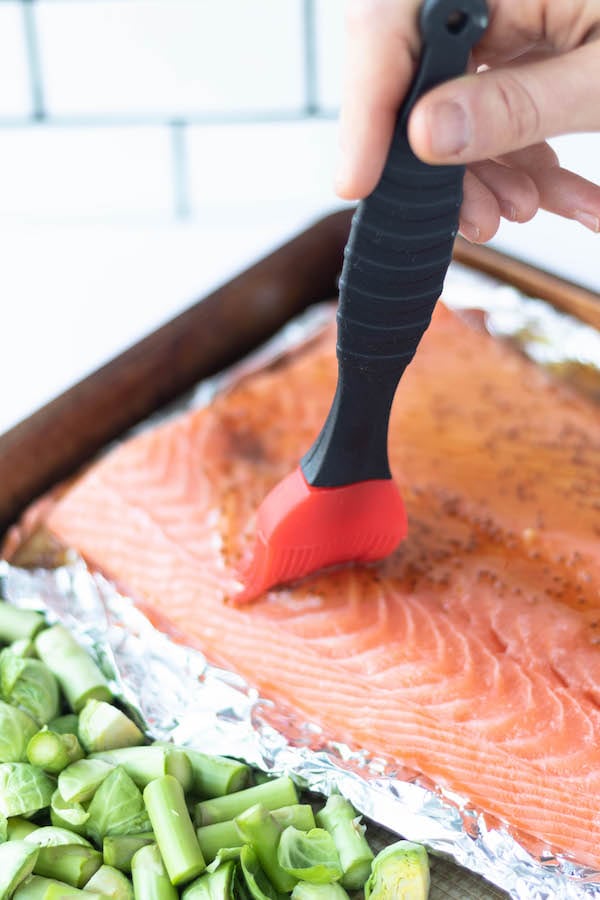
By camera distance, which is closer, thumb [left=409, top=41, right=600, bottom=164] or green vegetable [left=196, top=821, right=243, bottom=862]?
thumb [left=409, top=41, right=600, bottom=164]

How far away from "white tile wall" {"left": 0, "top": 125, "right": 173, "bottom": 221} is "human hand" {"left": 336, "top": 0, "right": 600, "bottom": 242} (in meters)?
1.93

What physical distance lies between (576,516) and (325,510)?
0.52 m

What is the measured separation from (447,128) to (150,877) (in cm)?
109

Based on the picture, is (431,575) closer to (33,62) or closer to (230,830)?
(230,830)

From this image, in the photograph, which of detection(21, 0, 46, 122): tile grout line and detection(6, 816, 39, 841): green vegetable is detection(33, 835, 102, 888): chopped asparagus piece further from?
detection(21, 0, 46, 122): tile grout line

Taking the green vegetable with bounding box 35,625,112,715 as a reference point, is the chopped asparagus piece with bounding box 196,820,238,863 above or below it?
below

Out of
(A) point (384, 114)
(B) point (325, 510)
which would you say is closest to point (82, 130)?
(B) point (325, 510)

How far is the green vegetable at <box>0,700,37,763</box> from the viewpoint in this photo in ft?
5.12

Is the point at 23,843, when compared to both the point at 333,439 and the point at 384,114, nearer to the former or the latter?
the point at 333,439

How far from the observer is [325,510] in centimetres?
168

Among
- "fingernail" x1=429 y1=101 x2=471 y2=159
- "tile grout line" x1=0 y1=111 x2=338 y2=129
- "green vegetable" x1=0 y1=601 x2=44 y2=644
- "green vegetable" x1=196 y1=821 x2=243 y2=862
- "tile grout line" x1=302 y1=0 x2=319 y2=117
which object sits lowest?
"green vegetable" x1=196 y1=821 x2=243 y2=862

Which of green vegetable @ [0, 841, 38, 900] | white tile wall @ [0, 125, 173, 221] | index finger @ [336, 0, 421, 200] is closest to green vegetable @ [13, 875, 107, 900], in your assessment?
green vegetable @ [0, 841, 38, 900]

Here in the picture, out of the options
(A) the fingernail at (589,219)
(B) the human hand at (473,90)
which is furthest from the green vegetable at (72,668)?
(A) the fingernail at (589,219)

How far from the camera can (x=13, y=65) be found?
3.05 metres
